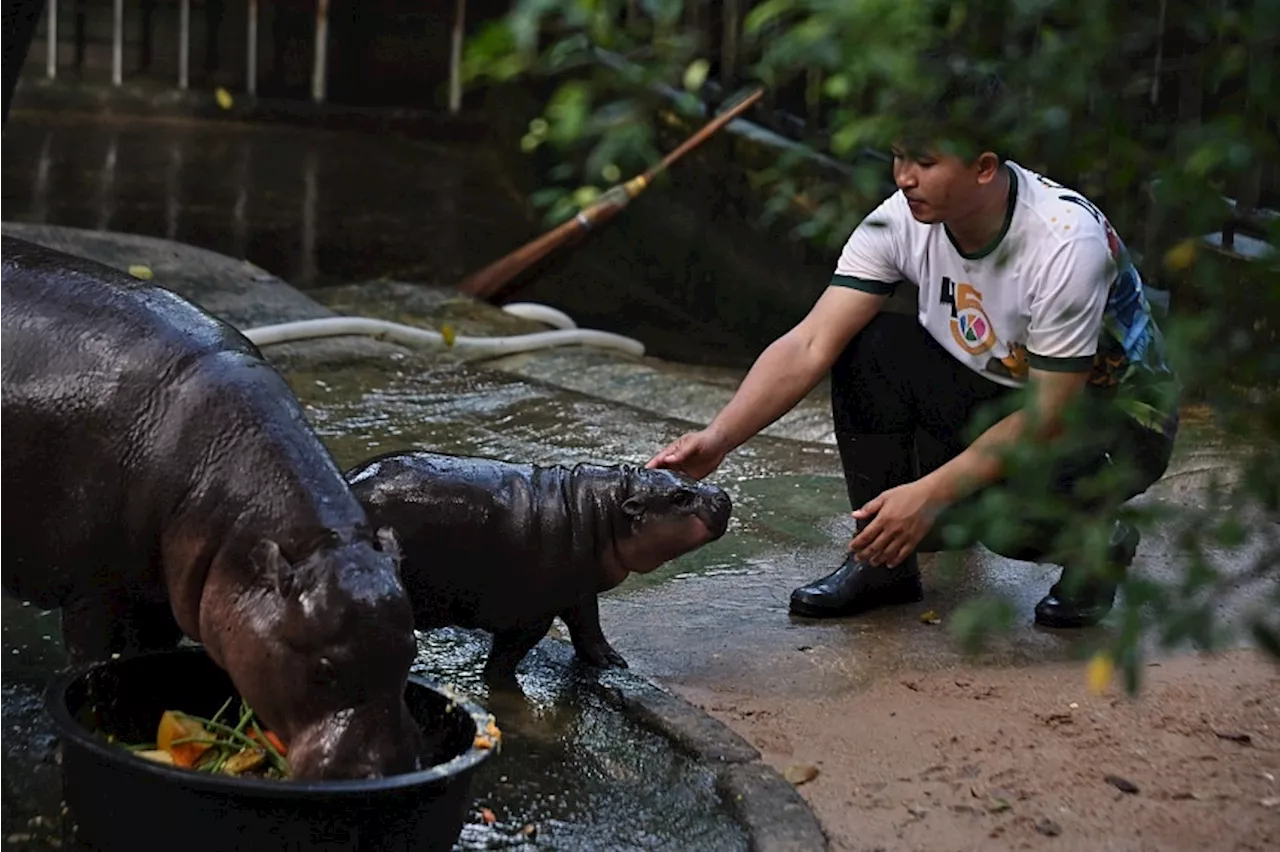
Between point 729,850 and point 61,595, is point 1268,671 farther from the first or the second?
point 61,595

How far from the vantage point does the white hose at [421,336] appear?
7293 mm

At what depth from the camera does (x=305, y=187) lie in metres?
12.4

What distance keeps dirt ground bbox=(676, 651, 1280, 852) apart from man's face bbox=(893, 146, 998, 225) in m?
1.08

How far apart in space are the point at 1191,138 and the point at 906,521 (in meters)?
2.49

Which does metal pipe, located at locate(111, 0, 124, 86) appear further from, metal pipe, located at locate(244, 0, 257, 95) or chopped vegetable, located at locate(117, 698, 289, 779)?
chopped vegetable, located at locate(117, 698, 289, 779)

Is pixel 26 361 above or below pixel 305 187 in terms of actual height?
above

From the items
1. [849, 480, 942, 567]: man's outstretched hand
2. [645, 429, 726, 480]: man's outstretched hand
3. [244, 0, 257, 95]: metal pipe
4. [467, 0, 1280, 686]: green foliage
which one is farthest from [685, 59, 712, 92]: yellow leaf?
[244, 0, 257, 95]: metal pipe

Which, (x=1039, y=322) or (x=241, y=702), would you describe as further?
(x=1039, y=322)

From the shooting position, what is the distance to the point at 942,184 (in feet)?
14.5

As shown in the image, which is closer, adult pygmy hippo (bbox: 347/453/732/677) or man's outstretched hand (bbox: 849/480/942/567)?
adult pygmy hippo (bbox: 347/453/732/677)

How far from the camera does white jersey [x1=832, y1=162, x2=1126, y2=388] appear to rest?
14.6 feet

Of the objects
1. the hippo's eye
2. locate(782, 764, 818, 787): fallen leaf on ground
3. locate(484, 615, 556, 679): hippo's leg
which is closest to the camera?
the hippo's eye

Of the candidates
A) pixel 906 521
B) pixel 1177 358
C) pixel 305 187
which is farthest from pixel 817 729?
pixel 305 187

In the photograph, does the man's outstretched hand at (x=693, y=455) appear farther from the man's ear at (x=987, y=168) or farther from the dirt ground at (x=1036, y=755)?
the man's ear at (x=987, y=168)
